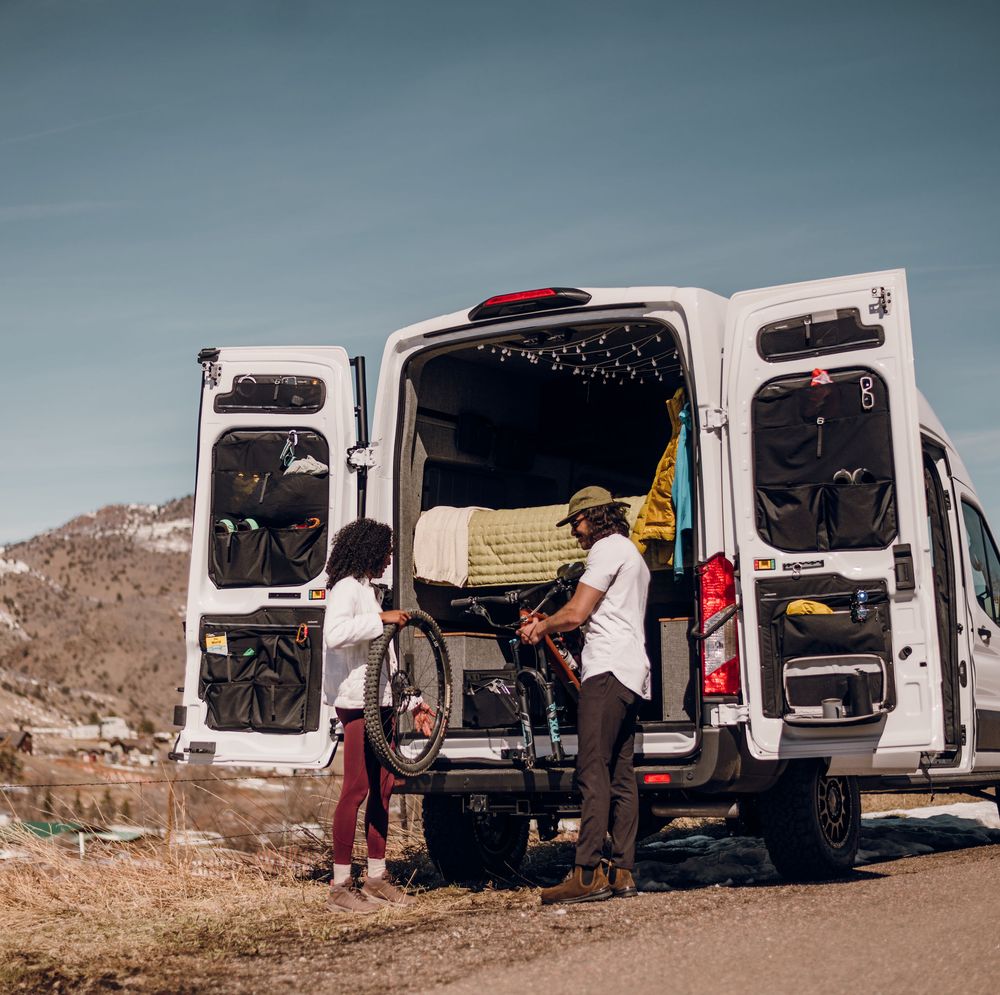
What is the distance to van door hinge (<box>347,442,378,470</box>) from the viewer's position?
25.6ft

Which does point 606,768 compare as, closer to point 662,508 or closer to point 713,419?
point 662,508

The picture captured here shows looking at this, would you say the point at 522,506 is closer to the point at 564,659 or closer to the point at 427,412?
the point at 427,412

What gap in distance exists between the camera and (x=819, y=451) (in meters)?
6.78

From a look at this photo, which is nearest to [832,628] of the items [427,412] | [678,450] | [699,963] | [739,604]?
[739,604]

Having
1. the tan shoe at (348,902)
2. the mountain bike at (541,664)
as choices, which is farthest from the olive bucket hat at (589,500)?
the tan shoe at (348,902)

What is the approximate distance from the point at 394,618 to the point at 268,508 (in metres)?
1.08

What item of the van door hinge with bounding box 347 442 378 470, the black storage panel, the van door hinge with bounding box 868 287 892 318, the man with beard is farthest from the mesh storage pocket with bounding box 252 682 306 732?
the van door hinge with bounding box 868 287 892 318

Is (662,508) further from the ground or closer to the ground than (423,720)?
further from the ground

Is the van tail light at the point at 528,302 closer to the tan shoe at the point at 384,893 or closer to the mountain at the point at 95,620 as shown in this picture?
the tan shoe at the point at 384,893

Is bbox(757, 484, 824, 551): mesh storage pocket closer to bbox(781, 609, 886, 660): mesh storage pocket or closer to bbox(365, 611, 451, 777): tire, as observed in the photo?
bbox(781, 609, 886, 660): mesh storage pocket

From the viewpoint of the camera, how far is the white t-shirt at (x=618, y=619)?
6.96m

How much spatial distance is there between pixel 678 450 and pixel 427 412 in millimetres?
1819

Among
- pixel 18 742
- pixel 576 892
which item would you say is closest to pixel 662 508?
pixel 576 892

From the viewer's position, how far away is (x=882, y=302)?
22.0 ft
